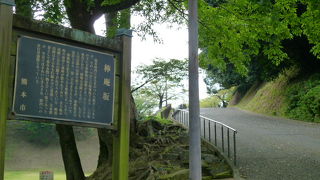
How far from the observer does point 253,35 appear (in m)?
9.87

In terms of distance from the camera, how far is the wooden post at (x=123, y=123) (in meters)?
4.82

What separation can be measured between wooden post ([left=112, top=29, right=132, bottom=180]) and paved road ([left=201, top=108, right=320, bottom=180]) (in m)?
5.06

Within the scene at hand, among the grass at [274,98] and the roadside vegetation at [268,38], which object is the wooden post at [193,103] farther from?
the grass at [274,98]

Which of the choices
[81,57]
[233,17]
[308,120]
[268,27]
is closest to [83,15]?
[233,17]

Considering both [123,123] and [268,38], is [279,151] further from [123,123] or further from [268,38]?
[123,123]

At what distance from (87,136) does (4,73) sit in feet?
134

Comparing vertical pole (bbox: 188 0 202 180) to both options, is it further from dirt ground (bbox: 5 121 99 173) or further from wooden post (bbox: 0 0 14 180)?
dirt ground (bbox: 5 121 99 173)

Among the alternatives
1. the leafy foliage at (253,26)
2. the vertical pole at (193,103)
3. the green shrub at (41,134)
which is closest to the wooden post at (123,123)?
the vertical pole at (193,103)

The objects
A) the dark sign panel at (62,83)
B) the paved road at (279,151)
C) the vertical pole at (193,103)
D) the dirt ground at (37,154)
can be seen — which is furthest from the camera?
the dirt ground at (37,154)

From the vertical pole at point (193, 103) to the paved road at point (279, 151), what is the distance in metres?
4.05

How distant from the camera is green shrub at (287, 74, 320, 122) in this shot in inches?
760

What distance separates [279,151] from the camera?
11.9 metres

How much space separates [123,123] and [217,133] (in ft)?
37.4

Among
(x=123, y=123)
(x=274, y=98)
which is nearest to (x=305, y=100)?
(x=274, y=98)
